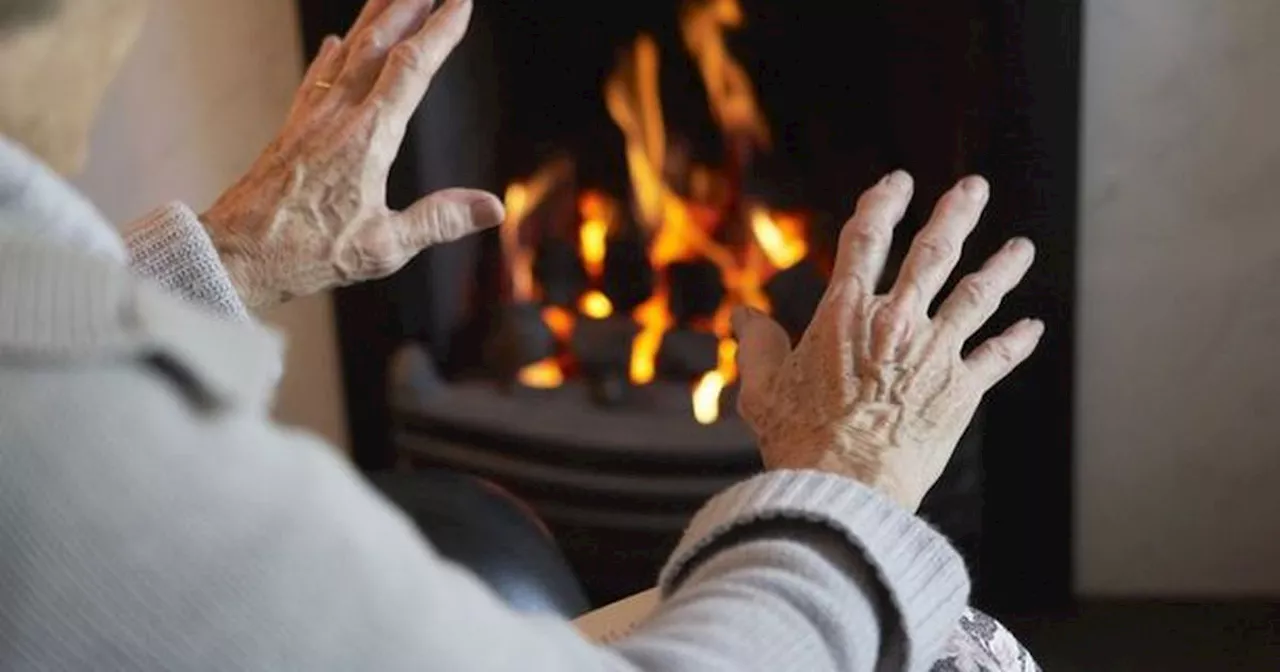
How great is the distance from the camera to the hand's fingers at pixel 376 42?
1.12 metres

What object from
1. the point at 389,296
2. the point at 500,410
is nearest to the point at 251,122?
the point at 389,296

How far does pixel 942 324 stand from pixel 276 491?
48cm

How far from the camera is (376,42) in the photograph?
1125 millimetres

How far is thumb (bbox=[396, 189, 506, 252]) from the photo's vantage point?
1.12 metres

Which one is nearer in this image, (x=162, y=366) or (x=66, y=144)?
(x=162, y=366)

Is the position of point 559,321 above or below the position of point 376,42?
below

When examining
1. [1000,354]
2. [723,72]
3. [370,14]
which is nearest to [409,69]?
[370,14]

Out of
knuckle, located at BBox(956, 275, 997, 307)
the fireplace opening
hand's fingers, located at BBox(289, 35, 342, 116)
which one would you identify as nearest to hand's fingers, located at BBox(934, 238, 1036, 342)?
knuckle, located at BBox(956, 275, 997, 307)

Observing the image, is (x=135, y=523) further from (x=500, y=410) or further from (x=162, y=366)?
(x=500, y=410)

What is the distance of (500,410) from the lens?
204cm

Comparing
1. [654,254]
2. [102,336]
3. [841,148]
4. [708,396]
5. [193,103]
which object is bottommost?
[708,396]

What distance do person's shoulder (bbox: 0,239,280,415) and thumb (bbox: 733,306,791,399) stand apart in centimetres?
47

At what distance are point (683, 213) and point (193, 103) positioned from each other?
0.57 m

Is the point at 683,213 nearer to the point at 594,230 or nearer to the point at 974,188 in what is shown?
the point at 594,230
